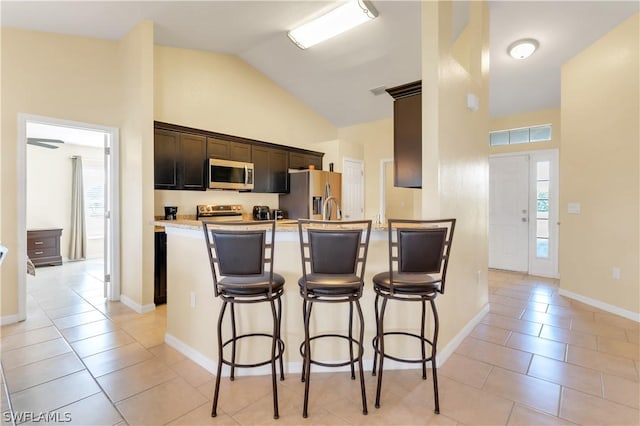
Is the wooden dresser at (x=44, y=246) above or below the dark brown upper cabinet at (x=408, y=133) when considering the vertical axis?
below

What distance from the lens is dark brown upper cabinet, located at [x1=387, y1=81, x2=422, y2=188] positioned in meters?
2.57

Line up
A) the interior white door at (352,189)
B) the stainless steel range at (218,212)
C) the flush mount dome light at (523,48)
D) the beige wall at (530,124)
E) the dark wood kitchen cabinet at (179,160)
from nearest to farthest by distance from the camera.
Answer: the flush mount dome light at (523,48)
the dark wood kitchen cabinet at (179,160)
the stainless steel range at (218,212)
the beige wall at (530,124)
the interior white door at (352,189)

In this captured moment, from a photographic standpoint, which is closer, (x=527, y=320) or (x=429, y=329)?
(x=429, y=329)

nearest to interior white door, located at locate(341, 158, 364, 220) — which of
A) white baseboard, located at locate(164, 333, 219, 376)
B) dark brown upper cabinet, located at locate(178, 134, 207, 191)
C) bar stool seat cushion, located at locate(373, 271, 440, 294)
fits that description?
dark brown upper cabinet, located at locate(178, 134, 207, 191)

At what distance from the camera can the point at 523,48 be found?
3680 mm

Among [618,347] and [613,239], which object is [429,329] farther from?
[613,239]

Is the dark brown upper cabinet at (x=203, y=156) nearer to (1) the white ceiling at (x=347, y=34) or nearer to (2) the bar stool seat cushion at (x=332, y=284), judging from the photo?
(1) the white ceiling at (x=347, y=34)

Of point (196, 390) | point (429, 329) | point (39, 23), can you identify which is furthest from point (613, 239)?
point (39, 23)

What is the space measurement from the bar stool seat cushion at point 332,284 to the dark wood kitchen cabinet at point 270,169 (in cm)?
355

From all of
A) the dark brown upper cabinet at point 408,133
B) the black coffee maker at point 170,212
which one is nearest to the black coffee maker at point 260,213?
the black coffee maker at point 170,212

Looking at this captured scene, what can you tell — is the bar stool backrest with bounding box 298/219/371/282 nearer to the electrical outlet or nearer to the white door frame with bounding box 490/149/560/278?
the electrical outlet

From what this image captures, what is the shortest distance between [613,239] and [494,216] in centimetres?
210

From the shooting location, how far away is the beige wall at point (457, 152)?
2318 millimetres

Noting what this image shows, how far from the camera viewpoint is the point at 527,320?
3219mm
